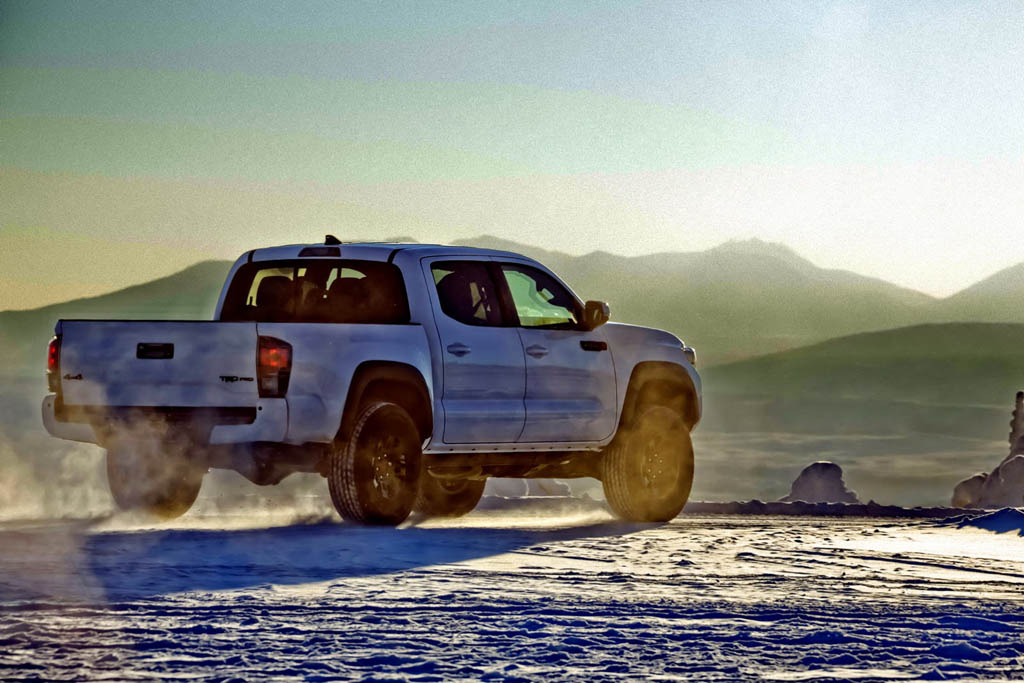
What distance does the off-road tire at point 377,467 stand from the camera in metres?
12.1

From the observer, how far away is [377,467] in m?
12.4

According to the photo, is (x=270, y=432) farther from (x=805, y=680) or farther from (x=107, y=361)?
(x=805, y=680)

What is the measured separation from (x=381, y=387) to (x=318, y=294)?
122cm

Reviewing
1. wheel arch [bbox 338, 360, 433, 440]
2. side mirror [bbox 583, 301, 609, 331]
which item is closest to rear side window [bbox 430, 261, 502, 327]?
wheel arch [bbox 338, 360, 433, 440]

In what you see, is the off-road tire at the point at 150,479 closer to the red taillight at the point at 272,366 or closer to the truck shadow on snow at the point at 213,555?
the truck shadow on snow at the point at 213,555

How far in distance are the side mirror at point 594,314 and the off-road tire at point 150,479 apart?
11.8 ft

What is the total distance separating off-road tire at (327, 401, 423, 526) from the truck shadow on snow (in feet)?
0.64

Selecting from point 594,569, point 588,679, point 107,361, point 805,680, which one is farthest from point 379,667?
point 107,361

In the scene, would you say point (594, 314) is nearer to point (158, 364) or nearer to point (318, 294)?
point (318, 294)

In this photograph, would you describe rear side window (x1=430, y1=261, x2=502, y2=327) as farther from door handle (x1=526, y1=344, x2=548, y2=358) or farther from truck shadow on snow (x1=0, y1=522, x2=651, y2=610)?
truck shadow on snow (x1=0, y1=522, x2=651, y2=610)

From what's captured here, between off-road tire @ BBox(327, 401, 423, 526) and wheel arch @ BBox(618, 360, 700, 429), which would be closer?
off-road tire @ BBox(327, 401, 423, 526)

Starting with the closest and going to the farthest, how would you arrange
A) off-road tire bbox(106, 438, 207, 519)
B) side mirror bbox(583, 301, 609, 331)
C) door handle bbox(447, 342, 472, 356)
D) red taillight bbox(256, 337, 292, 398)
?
red taillight bbox(256, 337, 292, 398)
off-road tire bbox(106, 438, 207, 519)
door handle bbox(447, 342, 472, 356)
side mirror bbox(583, 301, 609, 331)

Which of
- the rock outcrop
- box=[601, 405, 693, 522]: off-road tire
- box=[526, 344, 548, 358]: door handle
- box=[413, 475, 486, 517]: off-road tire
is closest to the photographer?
box=[526, 344, 548, 358]: door handle

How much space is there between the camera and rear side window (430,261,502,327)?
13.1 m
